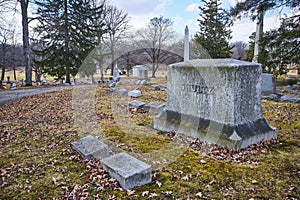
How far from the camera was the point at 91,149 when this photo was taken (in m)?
3.91

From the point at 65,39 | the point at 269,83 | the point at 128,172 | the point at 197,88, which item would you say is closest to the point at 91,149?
the point at 128,172

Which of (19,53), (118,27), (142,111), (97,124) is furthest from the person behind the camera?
(19,53)

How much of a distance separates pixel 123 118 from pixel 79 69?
16.3 m

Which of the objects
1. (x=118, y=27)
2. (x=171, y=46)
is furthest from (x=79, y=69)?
(x=171, y=46)

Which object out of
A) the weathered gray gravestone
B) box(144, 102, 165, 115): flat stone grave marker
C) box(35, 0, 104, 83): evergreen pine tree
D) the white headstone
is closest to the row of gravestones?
the weathered gray gravestone

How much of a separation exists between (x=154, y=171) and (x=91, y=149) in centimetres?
131

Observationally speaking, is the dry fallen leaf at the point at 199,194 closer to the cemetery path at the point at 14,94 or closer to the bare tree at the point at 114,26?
the cemetery path at the point at 14,94

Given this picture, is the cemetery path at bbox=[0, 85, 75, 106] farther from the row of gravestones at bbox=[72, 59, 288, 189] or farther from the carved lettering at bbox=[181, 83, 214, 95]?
the carved lettering at bbox=[181, 83, 214, 95]

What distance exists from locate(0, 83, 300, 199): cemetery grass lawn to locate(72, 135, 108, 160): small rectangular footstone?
133mm

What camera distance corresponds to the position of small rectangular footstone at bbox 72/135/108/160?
3.80m

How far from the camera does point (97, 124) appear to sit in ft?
20.1

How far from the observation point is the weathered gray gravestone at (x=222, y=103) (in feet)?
13.3

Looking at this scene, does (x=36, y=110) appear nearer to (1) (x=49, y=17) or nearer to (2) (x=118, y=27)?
(1) (x=49, y=17)

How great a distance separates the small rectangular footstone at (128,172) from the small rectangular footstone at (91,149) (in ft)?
1.92
